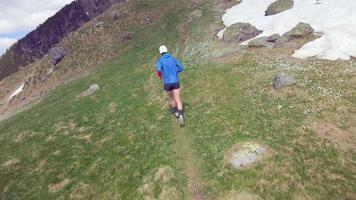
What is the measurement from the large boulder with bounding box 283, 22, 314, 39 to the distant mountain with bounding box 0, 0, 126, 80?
108 meters

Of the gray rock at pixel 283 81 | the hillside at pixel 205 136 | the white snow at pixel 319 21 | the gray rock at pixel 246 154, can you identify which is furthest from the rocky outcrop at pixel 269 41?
the gray rock at pixel 246 154

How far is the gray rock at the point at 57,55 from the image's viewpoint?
72.3m

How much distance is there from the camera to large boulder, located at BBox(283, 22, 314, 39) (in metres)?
37.2

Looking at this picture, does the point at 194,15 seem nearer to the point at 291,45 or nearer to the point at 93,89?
the point at 93,89

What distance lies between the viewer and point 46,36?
160 m

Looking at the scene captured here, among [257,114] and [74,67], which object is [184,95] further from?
[74,67]

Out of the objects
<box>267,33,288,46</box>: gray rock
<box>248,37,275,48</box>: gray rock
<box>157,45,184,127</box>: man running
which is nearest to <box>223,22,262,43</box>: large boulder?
<box>248,37,275,48</box>: gray rock

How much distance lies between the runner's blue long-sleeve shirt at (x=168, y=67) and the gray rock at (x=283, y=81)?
9296 millimetres

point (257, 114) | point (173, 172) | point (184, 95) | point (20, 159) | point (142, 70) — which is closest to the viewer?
point (173, 172)

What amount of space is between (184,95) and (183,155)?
400 inches

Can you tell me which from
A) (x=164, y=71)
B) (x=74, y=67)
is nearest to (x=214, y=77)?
(x=164, y=71)

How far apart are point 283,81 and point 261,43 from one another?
12.4 metres

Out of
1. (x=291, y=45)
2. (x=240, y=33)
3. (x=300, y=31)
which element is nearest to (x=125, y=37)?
(x=240, y=33)

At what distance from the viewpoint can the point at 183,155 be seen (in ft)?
67.6
